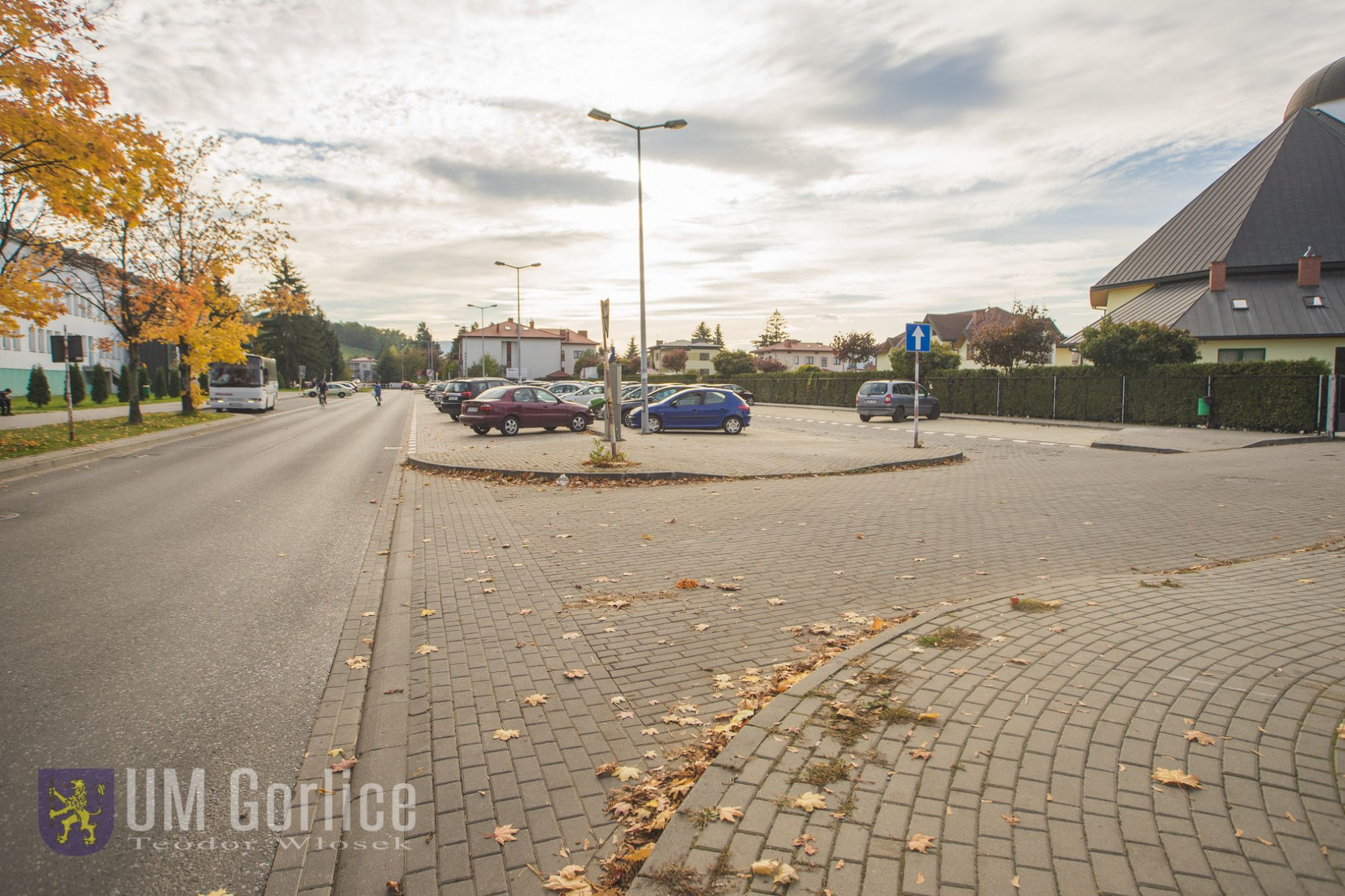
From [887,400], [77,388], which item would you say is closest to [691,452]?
[887,400]

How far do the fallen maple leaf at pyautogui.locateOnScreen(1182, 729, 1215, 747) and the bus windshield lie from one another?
138 ft

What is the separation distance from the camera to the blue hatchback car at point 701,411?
983 inches

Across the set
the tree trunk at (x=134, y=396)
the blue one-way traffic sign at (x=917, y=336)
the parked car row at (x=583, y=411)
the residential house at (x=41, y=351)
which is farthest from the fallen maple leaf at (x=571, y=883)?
the residential house at (x=41, y=351)

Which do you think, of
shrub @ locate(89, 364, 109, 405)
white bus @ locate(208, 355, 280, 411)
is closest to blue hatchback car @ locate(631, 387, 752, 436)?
white bus @ locate(208, 355, 280, 411)

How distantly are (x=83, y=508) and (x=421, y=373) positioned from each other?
133 meters

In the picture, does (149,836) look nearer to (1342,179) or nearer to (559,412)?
(559,412)

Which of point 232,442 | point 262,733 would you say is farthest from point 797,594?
point 232,442

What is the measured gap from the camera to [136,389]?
26609mm

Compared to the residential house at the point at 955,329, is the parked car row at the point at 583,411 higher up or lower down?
lower down

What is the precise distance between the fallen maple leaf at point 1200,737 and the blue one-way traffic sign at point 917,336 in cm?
1602

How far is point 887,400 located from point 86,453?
27.7 meters

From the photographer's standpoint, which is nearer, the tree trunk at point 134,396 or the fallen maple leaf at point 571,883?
the fallen maple leaf at point 571,883

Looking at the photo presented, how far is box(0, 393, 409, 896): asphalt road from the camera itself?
2.93m

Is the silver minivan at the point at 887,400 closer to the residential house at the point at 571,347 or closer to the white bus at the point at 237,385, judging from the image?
the white bus at the point at 237,385
